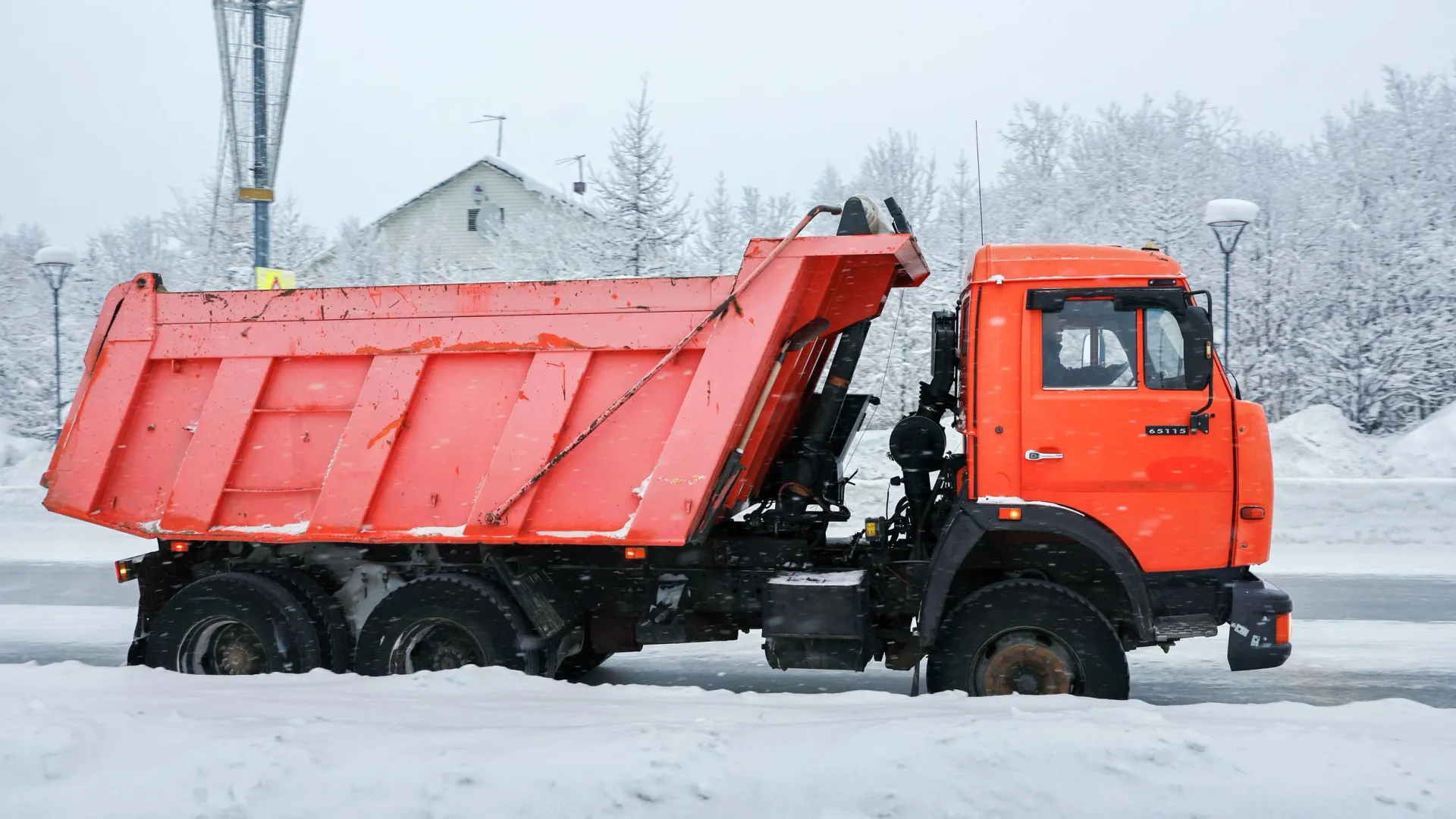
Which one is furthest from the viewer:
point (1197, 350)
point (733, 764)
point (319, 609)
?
point (319, 609)

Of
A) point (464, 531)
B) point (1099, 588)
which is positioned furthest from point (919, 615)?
point (464, 531)

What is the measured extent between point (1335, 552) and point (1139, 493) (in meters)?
7.76

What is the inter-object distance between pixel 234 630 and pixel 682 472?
3037mm

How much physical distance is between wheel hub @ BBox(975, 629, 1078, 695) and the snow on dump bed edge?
64cm

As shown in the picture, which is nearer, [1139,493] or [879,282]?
[1139,493]

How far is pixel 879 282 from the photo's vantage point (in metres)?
5.66

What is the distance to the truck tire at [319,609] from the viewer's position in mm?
5832

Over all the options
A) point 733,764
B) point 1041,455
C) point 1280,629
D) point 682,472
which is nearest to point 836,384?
point 682,472

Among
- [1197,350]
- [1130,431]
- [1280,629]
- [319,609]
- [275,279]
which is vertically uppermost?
[275,279]

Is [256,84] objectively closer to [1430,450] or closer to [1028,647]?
[1028,647]

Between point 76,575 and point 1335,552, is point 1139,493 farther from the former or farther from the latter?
point 76,575

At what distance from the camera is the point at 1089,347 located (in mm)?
5078

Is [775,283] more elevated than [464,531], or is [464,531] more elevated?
[775,283]

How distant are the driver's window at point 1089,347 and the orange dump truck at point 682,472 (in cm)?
1
